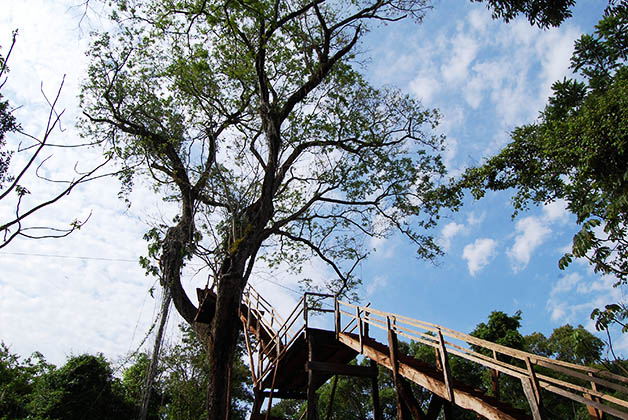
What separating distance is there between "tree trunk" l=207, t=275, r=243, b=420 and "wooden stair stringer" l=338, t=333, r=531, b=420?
134 inches

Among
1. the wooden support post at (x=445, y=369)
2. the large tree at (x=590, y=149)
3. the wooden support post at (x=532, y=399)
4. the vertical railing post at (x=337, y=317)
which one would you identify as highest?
the large tree at (x=590, y=149)

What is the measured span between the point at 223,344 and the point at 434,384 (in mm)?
6268

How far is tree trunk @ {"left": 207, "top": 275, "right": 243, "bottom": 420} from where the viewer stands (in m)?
10.0

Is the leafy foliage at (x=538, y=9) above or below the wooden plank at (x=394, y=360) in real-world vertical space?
above

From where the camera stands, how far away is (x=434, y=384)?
6637mm

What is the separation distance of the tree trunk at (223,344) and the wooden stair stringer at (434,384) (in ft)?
11.2

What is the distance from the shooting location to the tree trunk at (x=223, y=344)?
10023 millimetres

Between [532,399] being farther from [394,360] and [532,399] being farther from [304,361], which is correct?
[304,361]

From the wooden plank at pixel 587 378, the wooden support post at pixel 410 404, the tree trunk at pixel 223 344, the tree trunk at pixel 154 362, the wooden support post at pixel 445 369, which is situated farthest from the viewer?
the tree trunk at pixel 223 344

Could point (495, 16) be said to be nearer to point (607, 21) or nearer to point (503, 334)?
point (607, 21)

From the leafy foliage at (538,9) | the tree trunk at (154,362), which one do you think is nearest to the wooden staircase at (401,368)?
the tree trunk at (154,362)

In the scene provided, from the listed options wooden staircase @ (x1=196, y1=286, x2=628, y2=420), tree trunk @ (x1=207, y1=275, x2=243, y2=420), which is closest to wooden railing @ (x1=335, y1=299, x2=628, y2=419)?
wooden staircase @ (x1=196, y1=286, x2=628, y2=420)

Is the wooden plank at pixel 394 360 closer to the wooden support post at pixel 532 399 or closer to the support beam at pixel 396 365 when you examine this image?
the support beam at pixel 396 365

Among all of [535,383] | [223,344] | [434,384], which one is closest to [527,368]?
[535,383]
